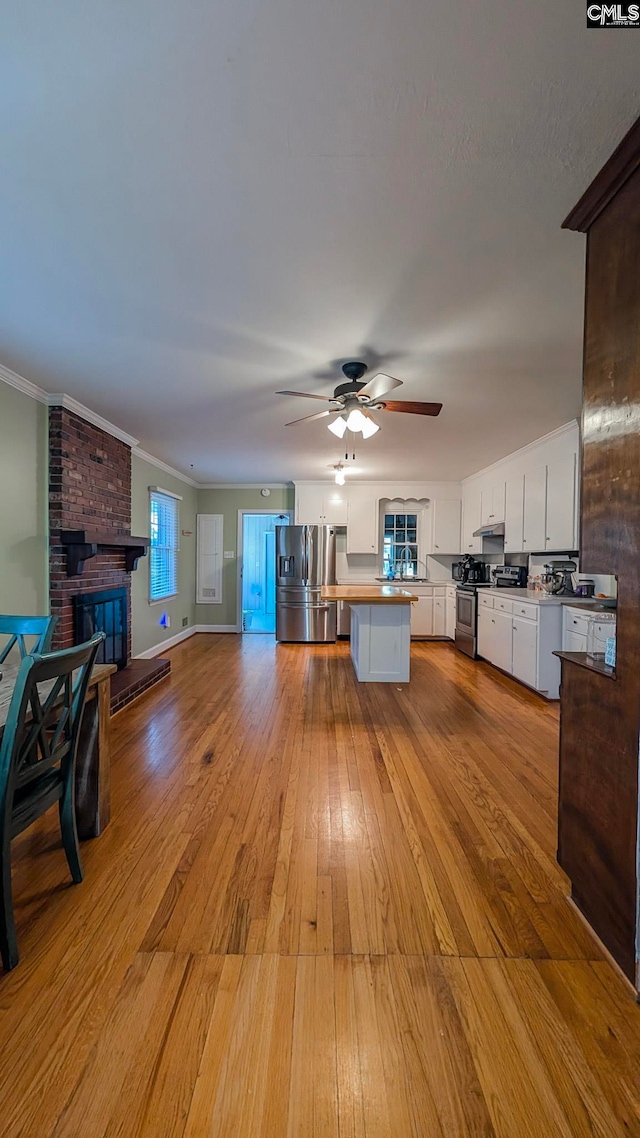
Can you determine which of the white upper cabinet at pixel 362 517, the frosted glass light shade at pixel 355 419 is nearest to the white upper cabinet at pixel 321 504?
the white upper cabinet at pixel 362 517

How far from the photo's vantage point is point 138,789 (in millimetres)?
2418

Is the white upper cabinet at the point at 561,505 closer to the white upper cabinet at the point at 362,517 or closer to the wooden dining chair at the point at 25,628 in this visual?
the white upper cabinet at the point at 362,517

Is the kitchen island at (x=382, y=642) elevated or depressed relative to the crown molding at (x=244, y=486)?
depressed

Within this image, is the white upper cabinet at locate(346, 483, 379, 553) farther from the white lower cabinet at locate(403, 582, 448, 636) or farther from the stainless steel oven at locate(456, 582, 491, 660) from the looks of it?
the stainless steel oven at locate(456, 582, 491, 660)

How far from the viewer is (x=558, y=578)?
449cm

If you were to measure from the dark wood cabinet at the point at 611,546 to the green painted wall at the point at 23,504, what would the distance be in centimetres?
337

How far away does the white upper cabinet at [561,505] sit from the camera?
3.86 metres

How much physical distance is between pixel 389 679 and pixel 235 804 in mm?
2476

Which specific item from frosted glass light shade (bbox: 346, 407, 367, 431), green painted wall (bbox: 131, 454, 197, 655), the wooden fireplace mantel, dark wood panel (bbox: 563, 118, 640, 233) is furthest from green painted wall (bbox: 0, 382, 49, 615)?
dark wood panel (bbox: 563, 118, 640, 233)

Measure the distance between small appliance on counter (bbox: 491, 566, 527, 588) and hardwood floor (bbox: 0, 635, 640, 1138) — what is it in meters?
2.92

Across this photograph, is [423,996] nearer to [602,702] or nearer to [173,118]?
[602,702]

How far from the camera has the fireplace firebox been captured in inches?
147

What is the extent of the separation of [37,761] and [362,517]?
5.72m

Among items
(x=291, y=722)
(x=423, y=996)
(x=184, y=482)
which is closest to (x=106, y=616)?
(x=291, y=722)
